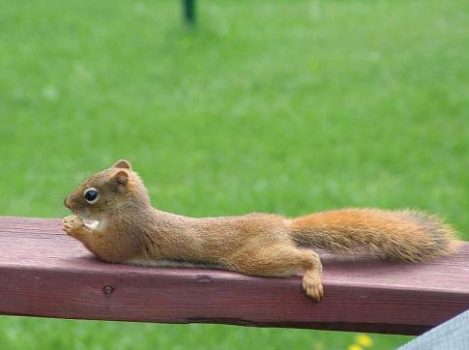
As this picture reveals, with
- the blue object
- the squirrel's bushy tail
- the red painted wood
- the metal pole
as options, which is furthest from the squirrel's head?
the metal pole

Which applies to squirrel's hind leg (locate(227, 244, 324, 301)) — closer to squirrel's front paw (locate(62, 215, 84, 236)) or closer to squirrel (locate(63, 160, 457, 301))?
squirrel (locate(63, 160, 457, 301))

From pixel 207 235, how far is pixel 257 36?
768 centimetres

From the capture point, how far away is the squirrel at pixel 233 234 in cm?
203

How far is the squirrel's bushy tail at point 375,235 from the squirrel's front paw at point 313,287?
201 mm

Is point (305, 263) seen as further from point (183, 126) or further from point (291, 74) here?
point (291, 74)

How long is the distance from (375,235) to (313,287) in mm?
237

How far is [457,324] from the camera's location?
69.2 inches

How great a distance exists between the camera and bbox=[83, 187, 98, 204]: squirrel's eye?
218 centimetres

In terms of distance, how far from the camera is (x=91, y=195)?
2182mm

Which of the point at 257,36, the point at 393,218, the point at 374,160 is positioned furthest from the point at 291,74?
the point at 393,218

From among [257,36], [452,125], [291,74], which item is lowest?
[452,125]

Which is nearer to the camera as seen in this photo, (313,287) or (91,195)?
(313,287)

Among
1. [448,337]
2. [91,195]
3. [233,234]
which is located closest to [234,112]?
[91,195]

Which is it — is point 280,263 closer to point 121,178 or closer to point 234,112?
point 121,178
